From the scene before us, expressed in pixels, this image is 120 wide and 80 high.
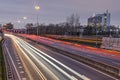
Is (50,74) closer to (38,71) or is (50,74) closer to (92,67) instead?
(38,71)

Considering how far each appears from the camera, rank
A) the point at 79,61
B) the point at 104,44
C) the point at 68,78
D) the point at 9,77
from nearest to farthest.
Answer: the point at 68,78 < the point at 9,77 < the point at 79,61 < the point at 104,44

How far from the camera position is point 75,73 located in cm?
2655

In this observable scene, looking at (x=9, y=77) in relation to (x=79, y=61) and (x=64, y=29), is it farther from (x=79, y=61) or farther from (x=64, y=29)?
(x=64, y=29)

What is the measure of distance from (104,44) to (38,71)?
35.4 metres

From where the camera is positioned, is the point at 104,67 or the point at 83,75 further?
the point at 104,67

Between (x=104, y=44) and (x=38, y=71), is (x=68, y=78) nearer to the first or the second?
(x=38, y=71)

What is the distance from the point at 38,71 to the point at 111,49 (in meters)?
32.1

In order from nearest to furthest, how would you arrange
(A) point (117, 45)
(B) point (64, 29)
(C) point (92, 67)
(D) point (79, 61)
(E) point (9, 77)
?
1. (E) point (9, 77)
2. (C) point (92, 67)
3. (D) point (79, 61)
4. (A) point (117, 45)
5. (B) point (64, 29)

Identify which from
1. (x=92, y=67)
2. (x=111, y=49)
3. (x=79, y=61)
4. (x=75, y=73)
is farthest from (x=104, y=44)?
(x=75, y=73)

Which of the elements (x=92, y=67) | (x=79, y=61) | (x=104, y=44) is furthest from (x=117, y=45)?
(x=92, y=67)

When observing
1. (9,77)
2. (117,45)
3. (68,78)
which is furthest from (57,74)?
(117,45)

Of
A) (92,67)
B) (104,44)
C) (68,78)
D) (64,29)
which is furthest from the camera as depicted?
(64,29)

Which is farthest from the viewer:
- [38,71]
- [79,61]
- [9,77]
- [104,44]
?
[104,44]

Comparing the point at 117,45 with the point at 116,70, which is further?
the point at 117,45
